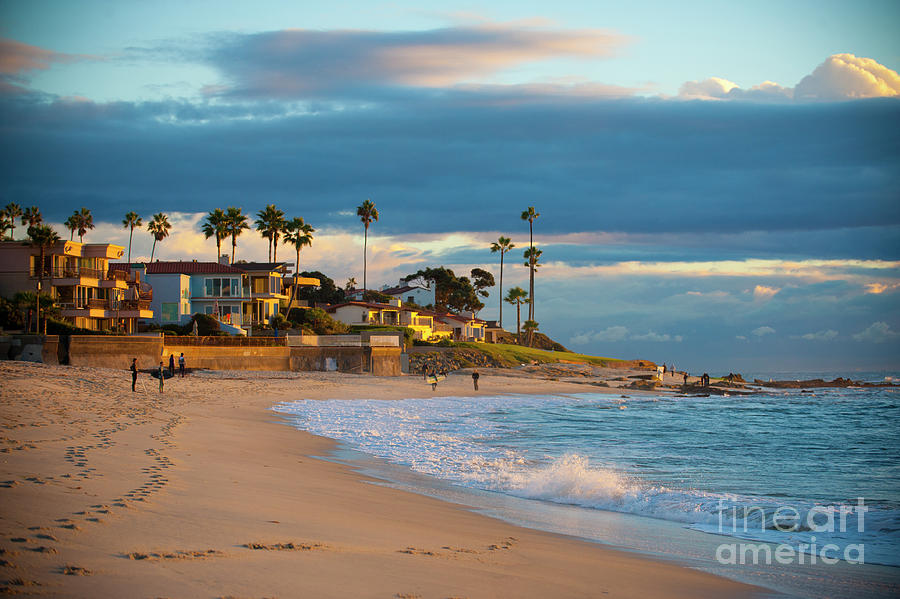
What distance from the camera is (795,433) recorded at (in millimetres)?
30797

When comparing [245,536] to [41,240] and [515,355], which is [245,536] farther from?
[515,355]

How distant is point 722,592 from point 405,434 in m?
16.8

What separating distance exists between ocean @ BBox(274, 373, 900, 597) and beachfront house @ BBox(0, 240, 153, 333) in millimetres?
30294

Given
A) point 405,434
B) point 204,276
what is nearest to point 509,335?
point 204,276

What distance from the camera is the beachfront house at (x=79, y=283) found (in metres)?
54.5

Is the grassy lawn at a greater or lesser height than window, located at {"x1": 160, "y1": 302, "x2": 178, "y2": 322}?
lesser

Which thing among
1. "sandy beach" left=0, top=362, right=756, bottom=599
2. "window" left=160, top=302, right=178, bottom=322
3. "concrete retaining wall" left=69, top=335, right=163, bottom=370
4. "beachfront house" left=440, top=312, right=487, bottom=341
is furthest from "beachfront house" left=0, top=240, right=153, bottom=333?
"beachfront house" left=440, top=312, right=487, bottom=341

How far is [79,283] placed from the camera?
5588 cm

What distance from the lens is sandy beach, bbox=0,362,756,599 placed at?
607 cm

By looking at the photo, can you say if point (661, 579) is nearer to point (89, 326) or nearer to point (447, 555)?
point (447, 555)

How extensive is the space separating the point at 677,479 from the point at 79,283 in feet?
174

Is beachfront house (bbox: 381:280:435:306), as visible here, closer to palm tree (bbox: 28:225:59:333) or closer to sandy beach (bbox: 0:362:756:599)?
palm tree (bbox: 28:225:59:333)

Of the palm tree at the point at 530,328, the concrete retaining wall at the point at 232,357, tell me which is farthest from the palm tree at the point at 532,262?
the concrete retaining wall at the point at 232,357

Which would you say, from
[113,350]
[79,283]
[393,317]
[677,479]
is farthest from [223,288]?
[677,479]
